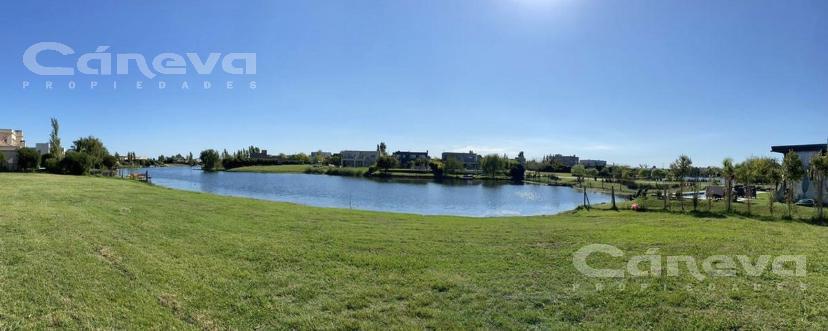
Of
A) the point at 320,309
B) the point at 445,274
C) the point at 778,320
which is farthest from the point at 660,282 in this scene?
the point at 320,309

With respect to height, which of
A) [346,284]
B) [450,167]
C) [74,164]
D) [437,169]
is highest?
[450,167]

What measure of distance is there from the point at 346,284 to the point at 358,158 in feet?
523

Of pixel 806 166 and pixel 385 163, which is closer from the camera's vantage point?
pixel 806 166

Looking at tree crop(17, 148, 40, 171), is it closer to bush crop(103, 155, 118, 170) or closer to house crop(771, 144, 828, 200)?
bush crop(103, 155, 118, 170)

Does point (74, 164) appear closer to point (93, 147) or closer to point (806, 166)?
point (93, 147)

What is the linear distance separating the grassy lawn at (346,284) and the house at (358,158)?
14945 centimetres

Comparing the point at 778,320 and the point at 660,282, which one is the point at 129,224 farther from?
the point at 778,320

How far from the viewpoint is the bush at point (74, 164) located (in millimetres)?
41834

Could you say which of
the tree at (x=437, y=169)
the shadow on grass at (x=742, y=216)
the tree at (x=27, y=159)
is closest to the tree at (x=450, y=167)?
the tree at (x=437, y=169)

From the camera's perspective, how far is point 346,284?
6.41m

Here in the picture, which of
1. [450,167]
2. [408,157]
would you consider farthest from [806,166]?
[408,157]

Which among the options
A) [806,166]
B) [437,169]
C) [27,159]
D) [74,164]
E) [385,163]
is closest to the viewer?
[806,166]

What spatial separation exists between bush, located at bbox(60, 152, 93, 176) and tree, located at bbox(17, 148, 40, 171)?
343 cm

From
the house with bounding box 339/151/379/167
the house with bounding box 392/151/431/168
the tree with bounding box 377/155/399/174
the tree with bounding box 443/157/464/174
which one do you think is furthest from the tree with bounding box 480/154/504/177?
the house with bounding box 339/151/379/167
